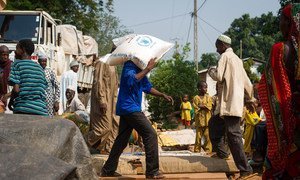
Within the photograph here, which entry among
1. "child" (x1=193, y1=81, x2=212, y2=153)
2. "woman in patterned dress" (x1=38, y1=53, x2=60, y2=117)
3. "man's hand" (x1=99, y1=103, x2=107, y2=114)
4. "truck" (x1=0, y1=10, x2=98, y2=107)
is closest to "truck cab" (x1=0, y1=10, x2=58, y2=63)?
"truck" (x1=0, y1=10, x2=98, y2=107)

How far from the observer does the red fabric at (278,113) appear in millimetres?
4484

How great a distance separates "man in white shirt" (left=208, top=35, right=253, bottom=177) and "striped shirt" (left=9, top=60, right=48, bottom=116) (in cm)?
213

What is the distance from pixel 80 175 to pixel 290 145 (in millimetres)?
1631

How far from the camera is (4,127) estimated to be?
13.0 ft

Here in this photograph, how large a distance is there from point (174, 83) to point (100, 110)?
18.5 metres

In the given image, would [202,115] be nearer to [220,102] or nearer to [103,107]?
[103,107]

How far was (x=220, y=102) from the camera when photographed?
23.1ft

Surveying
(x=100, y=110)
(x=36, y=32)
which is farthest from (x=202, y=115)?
(x=36, y=32)

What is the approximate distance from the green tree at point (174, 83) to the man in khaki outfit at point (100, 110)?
16202 mm

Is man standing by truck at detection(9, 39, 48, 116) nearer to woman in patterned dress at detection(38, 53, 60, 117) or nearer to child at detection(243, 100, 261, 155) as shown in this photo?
woman in patterned dress at detection(38, 53, 60, 117)

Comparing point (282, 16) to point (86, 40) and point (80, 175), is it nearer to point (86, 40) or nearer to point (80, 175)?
point (80, 175)

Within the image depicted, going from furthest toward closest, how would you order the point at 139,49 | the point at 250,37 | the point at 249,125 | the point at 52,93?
the point at 250,37 < the point at 249,125 < the point at 52,93 < the point at 139,49

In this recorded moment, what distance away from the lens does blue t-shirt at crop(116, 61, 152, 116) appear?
6.47 m

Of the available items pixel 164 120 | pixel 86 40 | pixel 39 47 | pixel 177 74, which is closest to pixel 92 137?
pixel 39 47
